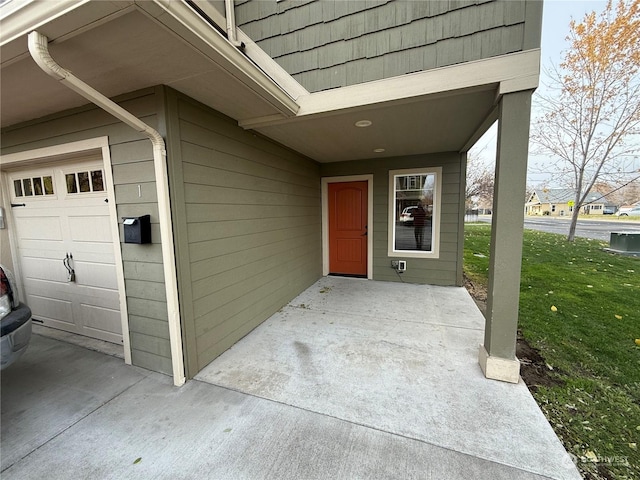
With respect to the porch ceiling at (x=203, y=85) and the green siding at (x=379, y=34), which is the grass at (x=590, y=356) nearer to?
the porch ceiling at (x=203, y=85)

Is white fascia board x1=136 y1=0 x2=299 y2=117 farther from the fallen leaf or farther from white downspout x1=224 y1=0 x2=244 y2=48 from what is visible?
the fallen leaf

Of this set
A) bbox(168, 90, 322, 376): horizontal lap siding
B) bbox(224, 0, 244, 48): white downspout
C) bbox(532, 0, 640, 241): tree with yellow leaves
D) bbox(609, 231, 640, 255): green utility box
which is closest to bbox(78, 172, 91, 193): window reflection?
bbox(168, 90, 322, 376): horizontal lap siding

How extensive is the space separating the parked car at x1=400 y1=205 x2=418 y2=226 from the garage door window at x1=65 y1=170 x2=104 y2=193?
4370 millimetres

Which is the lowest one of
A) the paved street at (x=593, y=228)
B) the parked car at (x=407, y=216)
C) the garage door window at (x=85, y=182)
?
the paved street at (x=593, y=228)

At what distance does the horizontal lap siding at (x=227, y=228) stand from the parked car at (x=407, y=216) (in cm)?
213

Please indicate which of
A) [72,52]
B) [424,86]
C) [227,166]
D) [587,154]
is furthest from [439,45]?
[587,154]

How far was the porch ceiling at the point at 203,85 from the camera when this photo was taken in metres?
1.36

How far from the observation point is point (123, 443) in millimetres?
1606

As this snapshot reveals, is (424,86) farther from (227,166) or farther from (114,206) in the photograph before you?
(114,206)

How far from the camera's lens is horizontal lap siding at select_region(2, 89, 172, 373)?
6.94 ft

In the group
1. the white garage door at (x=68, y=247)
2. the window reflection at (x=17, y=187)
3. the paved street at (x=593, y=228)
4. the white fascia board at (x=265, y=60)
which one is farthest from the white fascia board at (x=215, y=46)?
the paved street at (x=593, y=228)

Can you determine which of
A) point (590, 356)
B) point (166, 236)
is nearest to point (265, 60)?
point (166, 236)

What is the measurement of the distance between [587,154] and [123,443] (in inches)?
507

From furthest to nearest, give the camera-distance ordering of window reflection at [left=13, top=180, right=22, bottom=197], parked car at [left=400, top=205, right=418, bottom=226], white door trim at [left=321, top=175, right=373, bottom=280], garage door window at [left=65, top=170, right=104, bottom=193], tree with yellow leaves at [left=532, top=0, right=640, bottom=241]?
tree with yellow leaves at [left=532, top=0, right=640, bottom=241], white door trim at [left=321, top=175, right=373, bottom=280], parked car at [left=400, top=205, right=418, bottom=226], window reflection at [left=13, top=180, right=22, bottom=197], garage door window at [left=65, top=170, right=104, bottom=193]
